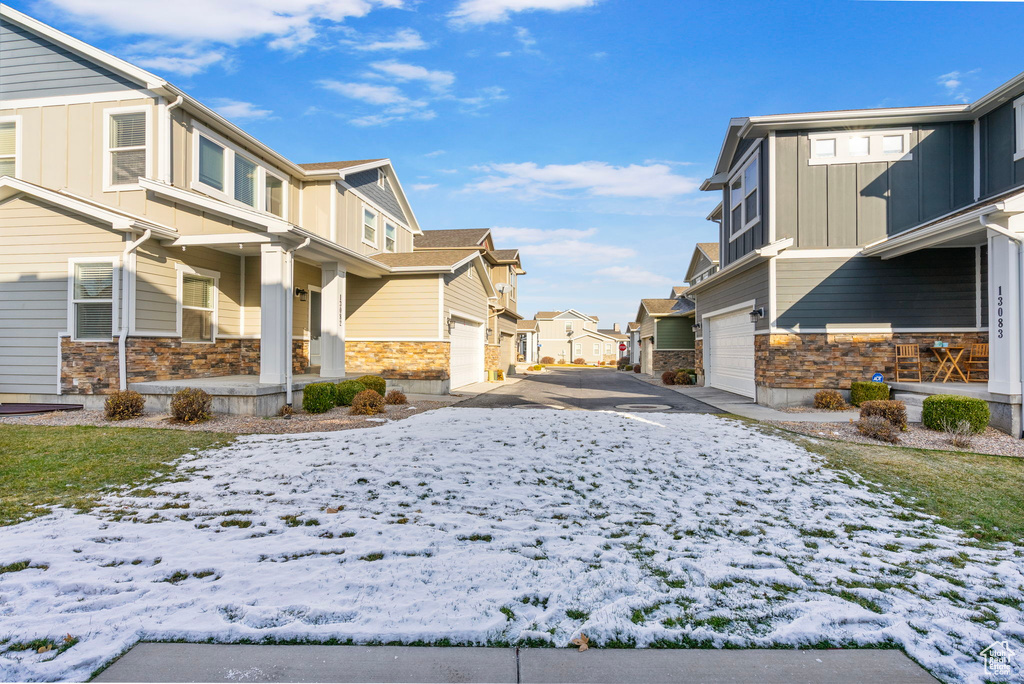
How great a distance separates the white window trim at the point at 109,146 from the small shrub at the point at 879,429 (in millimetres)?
14010

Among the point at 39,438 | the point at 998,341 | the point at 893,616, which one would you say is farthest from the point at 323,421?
the point at 998,341

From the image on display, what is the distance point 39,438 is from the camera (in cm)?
707

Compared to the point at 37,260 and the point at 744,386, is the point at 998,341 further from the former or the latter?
the point at 37,260

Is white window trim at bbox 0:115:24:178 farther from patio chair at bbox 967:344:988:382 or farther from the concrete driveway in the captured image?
patio chair at bbox 967:344:988:382

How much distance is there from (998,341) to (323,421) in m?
11.3

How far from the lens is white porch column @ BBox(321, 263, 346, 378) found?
1284 cm

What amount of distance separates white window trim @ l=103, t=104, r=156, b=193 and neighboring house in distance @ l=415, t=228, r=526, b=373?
13.1 meters

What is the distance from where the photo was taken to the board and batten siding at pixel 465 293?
1541 centimetres

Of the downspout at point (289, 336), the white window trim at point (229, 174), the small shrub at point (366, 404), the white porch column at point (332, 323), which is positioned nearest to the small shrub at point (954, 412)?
the small shrub at point (366, 404)

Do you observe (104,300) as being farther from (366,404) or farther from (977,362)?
(977,362)

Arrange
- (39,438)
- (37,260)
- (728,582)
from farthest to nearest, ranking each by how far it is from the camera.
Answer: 1. (37,260)
2. (39,438)
3. (728,582)

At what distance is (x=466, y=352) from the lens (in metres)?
18.1

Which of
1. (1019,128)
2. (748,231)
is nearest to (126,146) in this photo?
(748,231)

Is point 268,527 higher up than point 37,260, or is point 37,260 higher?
point 37,260
